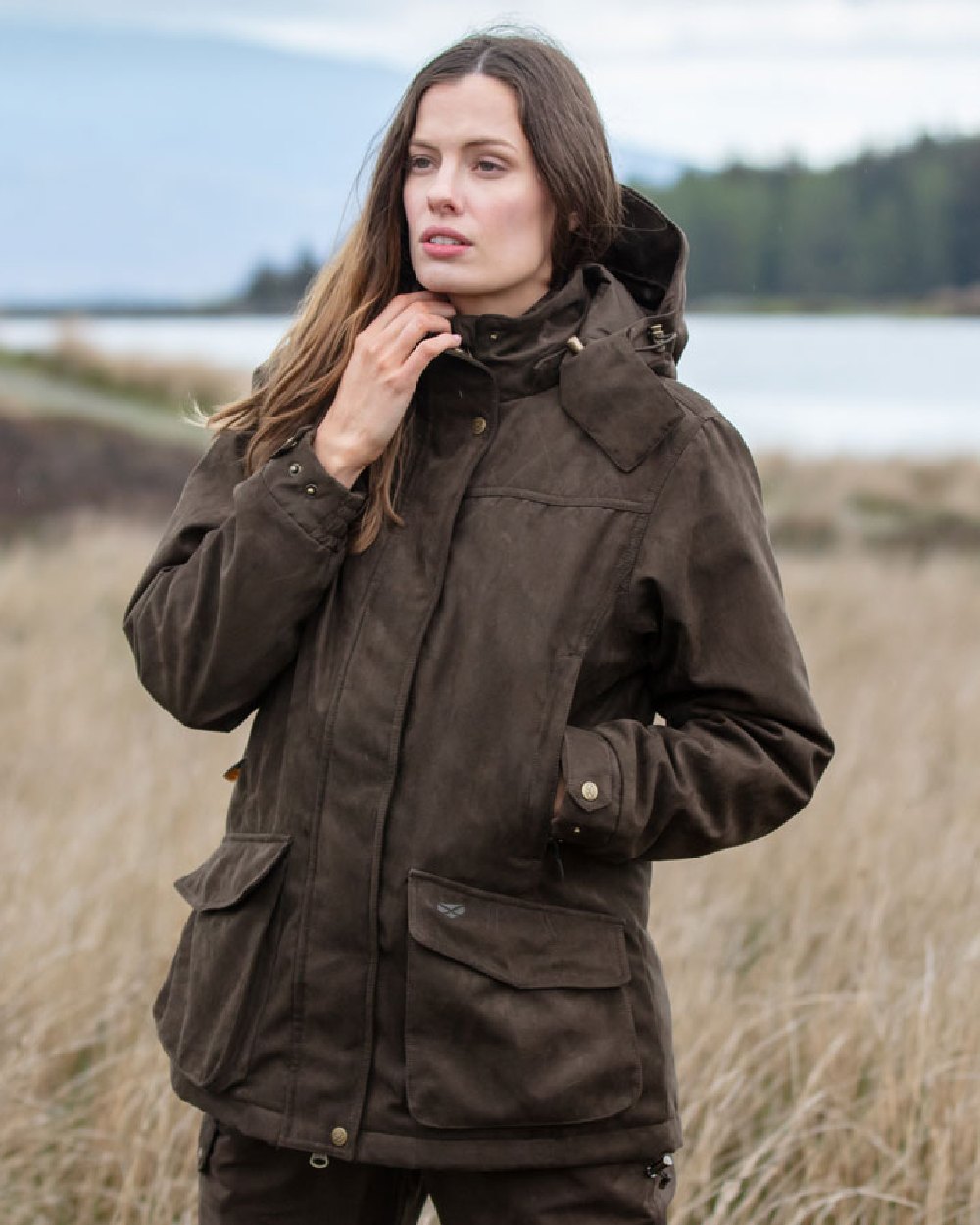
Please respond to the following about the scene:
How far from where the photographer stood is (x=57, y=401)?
59.2 feet

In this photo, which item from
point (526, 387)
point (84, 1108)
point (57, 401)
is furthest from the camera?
point (57, 401)

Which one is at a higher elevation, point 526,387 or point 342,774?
point 526,387

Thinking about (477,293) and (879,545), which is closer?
(477,293)

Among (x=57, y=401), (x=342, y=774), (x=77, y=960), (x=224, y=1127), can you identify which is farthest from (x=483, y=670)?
(x=57, y=401)

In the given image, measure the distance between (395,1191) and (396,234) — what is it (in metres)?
1.23

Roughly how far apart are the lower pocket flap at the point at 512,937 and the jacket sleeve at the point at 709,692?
10cm

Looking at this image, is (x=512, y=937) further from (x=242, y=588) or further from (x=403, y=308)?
(x=403, y=308)

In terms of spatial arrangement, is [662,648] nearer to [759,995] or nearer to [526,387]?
[526,387]

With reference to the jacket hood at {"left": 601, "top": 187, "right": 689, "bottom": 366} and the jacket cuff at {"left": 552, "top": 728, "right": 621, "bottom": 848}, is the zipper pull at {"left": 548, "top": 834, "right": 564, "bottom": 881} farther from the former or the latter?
the jacket hood at {"left": 601, "top": 187, "right": 689, "bottom": 366}

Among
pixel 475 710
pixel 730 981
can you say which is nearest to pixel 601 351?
pixel 475 710

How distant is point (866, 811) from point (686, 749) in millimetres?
3078

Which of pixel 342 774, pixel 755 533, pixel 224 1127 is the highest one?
pixel 755 533

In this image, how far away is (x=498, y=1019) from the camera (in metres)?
1.88

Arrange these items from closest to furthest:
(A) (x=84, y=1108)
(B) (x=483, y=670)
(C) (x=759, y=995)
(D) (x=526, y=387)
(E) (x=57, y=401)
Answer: (B) (x=483, y=670)
(D) (x=526, y=387)
(A) (x=84, y=1108)
(C) (x=759, y=995)
(E) (x=57, y=401)
